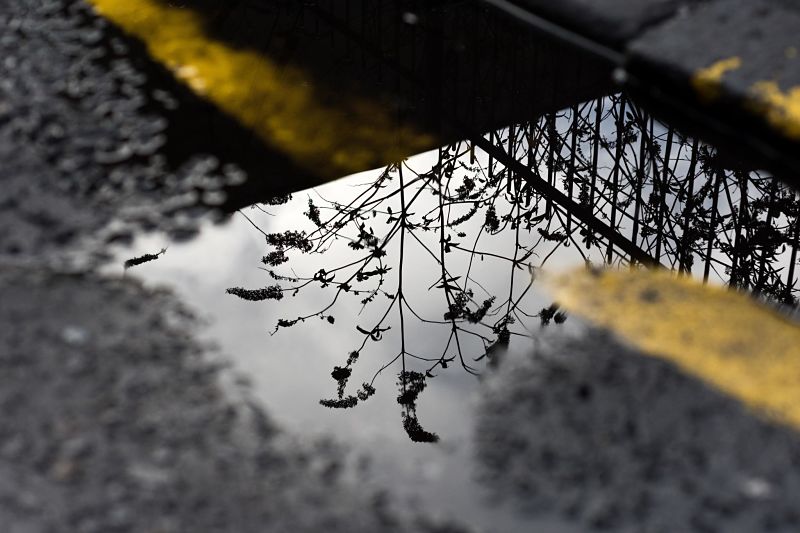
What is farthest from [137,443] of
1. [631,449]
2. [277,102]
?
[277,102]

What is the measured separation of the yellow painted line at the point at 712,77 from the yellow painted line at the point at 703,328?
0.60 metres

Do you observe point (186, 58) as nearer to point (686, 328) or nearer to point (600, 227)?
point (600, 227)

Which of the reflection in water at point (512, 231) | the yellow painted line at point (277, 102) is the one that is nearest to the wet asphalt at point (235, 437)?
the reflection in water at point (512, 231)

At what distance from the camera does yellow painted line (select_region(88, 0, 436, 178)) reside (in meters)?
2.40

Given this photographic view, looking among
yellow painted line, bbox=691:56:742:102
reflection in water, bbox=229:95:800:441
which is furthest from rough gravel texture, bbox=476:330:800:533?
yellow painted line, bbox=691:56:742:102

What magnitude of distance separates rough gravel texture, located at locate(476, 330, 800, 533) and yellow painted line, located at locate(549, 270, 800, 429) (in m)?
0.04

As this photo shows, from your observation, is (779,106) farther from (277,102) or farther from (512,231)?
(277,102)

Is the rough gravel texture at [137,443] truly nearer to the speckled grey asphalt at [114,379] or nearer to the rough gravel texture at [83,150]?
the speckled grey asphalt at [114,379]

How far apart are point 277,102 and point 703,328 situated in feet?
4.54

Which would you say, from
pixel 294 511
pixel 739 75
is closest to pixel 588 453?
pixel 294 511

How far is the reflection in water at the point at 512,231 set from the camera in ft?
6.17

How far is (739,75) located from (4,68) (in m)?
1.98

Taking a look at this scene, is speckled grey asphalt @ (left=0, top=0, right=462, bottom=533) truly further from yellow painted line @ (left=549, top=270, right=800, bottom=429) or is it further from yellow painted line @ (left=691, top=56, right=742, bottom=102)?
yellow painted line @ (left=691, top=56, right=742, bottom=102)

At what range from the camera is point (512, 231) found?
2150 mm
